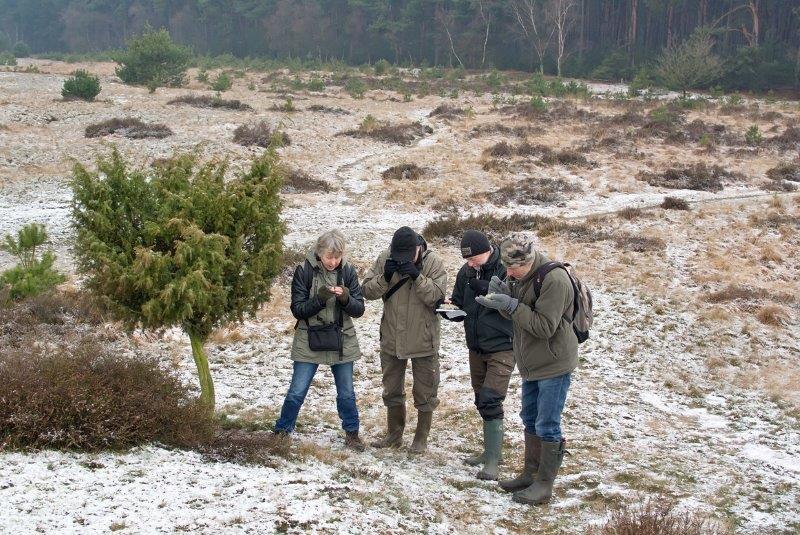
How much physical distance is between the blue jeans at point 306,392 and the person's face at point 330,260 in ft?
2.62

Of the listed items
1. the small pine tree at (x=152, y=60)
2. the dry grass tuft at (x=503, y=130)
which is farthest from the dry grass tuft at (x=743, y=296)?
the small pine tree at (x=152, y=60)

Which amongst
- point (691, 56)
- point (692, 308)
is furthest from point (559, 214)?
point (691, 56)

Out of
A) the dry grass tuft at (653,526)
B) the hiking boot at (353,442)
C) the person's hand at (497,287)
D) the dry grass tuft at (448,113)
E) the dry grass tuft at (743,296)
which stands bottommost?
the dry grass tuft at (743,296)

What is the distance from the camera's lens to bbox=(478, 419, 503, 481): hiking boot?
229 inches

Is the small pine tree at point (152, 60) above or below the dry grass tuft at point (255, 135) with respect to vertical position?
above

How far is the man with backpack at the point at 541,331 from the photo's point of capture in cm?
499

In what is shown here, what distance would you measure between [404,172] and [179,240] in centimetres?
1423

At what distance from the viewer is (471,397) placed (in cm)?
816

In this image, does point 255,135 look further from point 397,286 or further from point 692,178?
point 397,286

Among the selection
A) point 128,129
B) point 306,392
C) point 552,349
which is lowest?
point 306,392

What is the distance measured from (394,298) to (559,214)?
11.4 metres

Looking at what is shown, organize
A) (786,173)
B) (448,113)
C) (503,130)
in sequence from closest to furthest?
(786,173)
(503,130)
(448,113)

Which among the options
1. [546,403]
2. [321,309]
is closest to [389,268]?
[321,309]

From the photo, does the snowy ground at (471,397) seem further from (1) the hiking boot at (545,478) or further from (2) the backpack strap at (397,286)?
(2) the backpack strap at (397,286)
